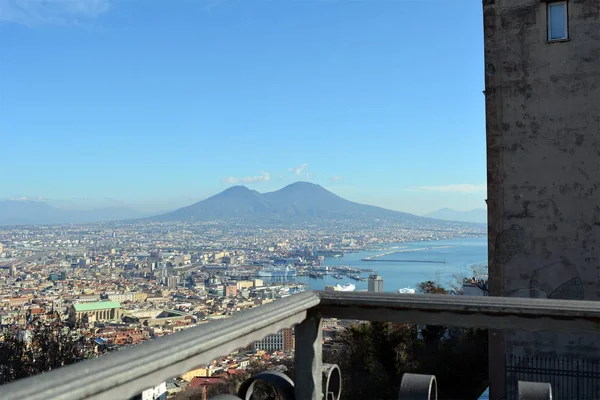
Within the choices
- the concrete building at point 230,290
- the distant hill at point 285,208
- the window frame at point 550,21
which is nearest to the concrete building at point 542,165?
the window frame at point 550,21

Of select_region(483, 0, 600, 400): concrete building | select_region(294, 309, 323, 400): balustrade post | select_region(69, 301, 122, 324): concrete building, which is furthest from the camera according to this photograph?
select_region(69, 301, 122, 324): concrete building

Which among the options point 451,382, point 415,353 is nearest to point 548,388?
point 451,382

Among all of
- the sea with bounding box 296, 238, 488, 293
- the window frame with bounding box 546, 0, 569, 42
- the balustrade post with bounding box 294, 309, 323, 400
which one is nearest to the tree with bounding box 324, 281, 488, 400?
the window frame with bounding box 546, 0, 569, 42

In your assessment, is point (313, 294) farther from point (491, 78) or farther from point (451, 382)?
point (451, 382)

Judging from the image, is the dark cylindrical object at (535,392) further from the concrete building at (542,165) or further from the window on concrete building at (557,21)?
the window on concrete building at (557,21)

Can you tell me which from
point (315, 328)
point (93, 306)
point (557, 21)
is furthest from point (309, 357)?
point (93, 306)

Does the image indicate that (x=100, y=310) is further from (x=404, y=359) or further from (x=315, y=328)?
(x=315, y=328)

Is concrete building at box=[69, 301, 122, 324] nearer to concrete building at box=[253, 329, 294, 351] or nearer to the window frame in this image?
the window frame
